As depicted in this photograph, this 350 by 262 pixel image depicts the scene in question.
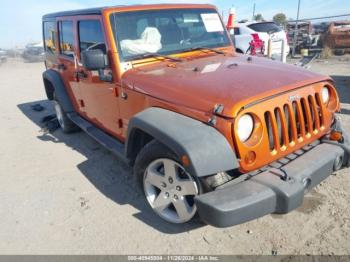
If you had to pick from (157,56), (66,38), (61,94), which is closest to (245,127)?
(157,56)

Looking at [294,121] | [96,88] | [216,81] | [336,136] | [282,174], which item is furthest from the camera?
[96,88]

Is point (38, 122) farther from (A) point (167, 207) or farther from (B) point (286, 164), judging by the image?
(B) point (286, 164)

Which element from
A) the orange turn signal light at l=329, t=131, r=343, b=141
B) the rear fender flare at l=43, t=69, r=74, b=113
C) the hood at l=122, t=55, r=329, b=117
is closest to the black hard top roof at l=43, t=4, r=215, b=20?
the hood at l=122, t=55, r=329, b=117

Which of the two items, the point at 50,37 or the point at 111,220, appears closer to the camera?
the point at 111,220

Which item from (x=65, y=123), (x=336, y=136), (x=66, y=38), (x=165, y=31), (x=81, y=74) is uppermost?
(x=165, y=31)

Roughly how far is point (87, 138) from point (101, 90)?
6.22ft

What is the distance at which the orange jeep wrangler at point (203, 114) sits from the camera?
2.46 meters

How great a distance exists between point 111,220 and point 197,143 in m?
1.44

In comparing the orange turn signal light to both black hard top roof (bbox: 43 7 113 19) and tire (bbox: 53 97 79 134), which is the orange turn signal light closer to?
black hard top roof (bbox: 43 7 113 19)

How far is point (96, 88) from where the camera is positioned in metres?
4.20

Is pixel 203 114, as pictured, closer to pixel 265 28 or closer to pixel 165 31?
pixel 165 31

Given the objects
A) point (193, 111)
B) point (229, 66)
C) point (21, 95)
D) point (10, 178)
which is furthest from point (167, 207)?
point (21, 95)

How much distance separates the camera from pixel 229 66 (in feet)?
11.2

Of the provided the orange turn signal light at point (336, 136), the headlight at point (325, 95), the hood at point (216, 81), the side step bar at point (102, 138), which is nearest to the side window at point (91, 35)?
the hood at point (216, 81)
